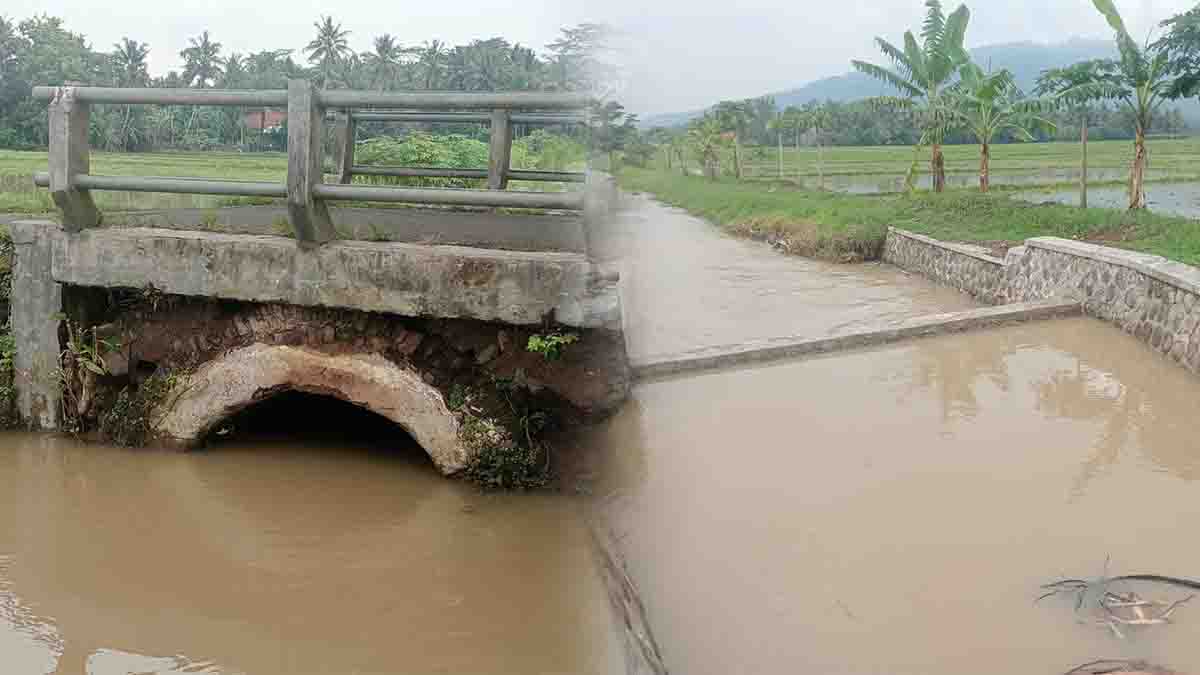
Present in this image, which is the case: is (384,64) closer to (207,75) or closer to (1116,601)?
(207,75)

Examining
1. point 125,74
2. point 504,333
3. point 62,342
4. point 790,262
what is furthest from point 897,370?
point 125,74

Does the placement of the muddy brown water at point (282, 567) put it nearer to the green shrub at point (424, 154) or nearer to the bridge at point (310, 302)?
the bridge at point (310, 302)

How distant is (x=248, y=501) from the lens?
17.9ft

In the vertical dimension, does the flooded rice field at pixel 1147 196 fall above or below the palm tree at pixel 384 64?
below

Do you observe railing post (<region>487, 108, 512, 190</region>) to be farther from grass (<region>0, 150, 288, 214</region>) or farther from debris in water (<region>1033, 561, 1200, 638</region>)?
debris in water (<region>1033, 561, 1200, 638</region>)

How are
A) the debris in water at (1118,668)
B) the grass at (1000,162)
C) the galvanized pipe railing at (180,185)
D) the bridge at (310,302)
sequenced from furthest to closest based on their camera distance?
the grass at (1000,162) → the galvanized pipe railing at (180,185) → the bridge at (310,302) → the debris in water at (1118,668)

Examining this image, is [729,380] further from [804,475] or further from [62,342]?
[62,342]

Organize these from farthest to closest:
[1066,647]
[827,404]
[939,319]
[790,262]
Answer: [790,262] → [939,319] → [827,404] → [1066,647]

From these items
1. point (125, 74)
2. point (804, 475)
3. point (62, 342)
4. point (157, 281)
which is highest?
point (125, 74)

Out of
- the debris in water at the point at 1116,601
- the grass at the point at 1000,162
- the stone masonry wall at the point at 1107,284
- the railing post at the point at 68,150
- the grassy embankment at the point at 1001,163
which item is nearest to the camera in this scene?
the debris in water at the point at 1116,601

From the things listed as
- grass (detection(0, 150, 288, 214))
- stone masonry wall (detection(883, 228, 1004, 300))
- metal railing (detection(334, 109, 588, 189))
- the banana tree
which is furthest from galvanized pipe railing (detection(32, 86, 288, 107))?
the banana tree

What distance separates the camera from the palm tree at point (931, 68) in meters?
18.6

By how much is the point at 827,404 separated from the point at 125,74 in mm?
32458

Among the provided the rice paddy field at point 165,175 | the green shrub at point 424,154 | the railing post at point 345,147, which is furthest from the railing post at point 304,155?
the green shrub at point 424,154
